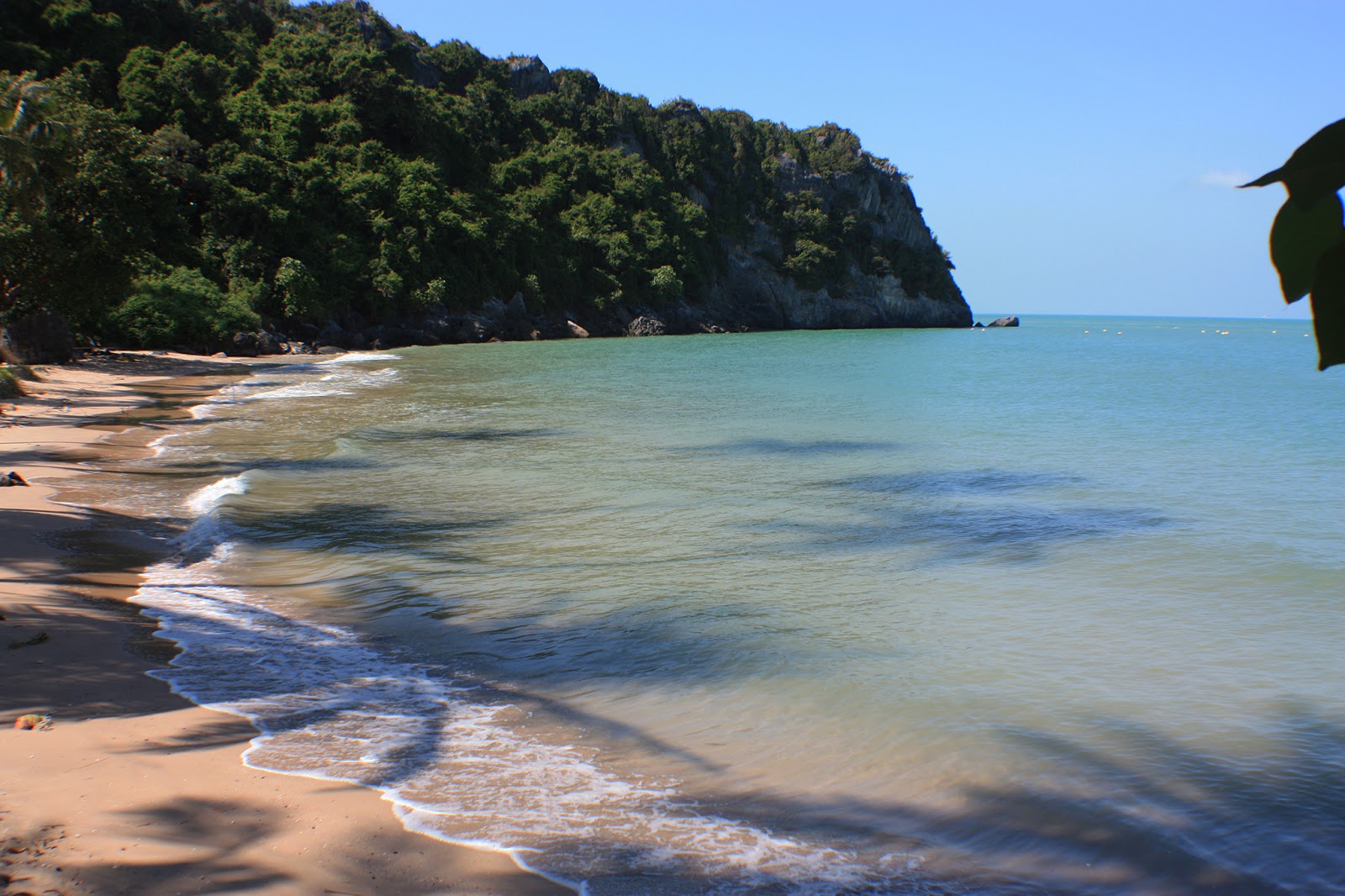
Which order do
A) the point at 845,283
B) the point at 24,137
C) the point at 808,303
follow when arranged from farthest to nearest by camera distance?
the point at 845,283, the point at 808,303, the point at 24,137

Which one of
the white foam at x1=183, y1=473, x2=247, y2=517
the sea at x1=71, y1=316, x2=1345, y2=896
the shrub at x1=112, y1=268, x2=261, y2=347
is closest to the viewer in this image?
the sea at x1=71, y1=316, x2=1345, y2=896

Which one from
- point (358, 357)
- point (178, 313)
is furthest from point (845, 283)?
point (178, 313)

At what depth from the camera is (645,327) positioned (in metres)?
67.1

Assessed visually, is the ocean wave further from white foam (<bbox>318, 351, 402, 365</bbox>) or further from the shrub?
white foam (<bbox>318, 351, 402, 365</bbox>)

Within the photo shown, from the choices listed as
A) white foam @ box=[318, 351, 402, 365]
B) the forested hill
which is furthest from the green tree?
white foam @ box=[318, 351, 402, 365]

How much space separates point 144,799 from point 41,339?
83.5 ft

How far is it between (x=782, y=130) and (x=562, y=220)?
37034mm

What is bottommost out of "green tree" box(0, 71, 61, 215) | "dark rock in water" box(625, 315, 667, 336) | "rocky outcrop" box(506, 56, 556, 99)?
"dark rock in water" box(625, 315, 667, 336)

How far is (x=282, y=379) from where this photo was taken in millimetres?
28016

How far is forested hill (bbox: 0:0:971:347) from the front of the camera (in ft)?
80.5

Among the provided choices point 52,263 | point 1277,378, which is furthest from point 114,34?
point 1277,378

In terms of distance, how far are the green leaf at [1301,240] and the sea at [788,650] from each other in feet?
10.5

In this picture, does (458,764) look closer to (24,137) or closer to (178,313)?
(24,137)

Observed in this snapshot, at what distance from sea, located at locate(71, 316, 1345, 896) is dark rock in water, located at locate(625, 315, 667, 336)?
51154 mm
